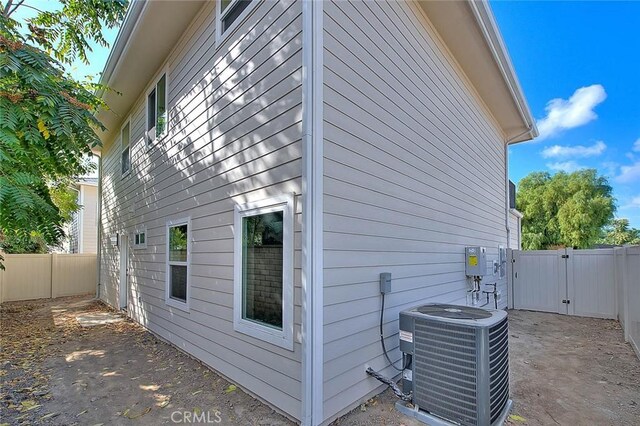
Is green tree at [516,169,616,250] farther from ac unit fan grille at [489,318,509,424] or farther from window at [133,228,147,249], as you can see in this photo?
window at [133,228,147,249]

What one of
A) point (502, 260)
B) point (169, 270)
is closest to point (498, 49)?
point (502, 260)

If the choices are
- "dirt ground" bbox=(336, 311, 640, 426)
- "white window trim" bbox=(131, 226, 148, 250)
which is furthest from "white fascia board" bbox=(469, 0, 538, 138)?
"white window trim" bbox=(131, 226, 148, 250)

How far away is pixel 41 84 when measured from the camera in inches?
146

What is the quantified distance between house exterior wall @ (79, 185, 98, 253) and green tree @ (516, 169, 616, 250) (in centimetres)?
2761

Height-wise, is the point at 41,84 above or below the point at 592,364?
above

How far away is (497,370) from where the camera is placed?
9.40 ft

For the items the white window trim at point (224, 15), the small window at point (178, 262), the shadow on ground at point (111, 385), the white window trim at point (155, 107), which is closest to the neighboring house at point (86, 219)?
the shadow on ground at point (111, 385)

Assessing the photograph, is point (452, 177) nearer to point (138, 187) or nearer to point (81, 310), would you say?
point (138, 187)

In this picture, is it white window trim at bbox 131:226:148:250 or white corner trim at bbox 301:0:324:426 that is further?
white window trim at bbox 131:226:148:250

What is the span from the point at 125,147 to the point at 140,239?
113 inches

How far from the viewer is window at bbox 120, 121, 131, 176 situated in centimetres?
830

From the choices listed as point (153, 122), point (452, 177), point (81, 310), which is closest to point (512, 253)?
point (452, 177)

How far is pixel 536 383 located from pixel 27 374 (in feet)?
19.8

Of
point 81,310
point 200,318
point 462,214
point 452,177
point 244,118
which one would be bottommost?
point 81,310
